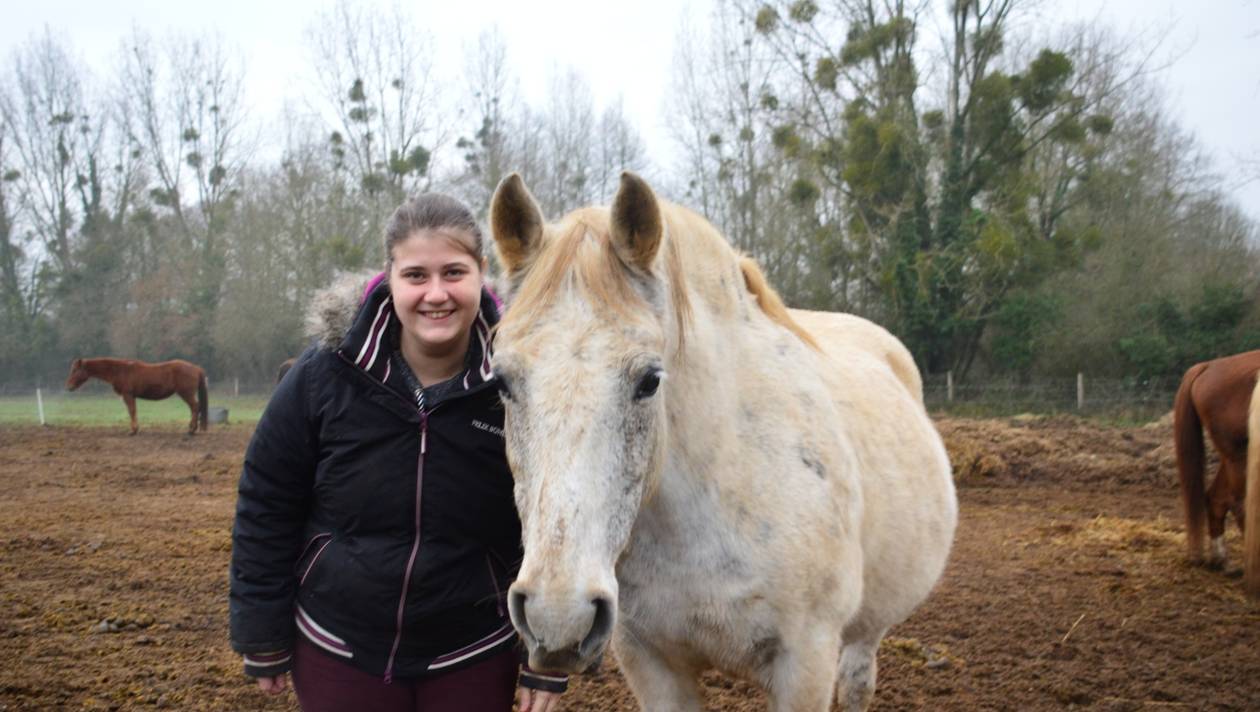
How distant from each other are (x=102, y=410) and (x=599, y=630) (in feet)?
91.3

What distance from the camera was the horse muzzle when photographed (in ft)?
4.95

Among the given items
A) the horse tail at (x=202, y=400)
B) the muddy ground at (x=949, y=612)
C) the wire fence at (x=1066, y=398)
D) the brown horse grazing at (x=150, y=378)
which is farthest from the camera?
the brown horse grazing at (x=150, y=378)

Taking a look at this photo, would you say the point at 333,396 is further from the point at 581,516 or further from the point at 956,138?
the point at 956,138

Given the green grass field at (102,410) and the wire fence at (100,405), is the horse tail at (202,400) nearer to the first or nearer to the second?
the green grass field at (102,410)

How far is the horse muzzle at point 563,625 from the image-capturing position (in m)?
1.51

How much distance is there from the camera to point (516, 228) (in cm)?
198

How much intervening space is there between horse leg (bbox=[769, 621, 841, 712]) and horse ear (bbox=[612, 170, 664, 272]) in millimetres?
1119

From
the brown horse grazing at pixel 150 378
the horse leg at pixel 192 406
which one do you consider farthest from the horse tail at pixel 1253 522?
the brown horse grazing at pixel 150 378

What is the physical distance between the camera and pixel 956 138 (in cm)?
2181

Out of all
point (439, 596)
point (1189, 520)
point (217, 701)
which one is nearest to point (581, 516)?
point (439, 596)

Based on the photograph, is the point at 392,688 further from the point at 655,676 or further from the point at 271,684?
the point at 655,676

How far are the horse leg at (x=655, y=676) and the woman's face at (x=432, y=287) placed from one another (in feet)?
3.38

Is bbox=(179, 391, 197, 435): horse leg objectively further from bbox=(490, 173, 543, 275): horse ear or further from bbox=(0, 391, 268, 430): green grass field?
bbox=(490, 173, 543, 275): horse ear

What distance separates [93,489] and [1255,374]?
12711 millimetres
